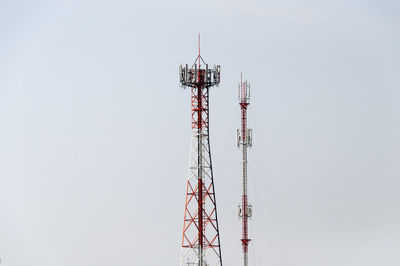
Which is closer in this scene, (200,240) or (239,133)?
(200,240)

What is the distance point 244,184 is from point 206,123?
873cm

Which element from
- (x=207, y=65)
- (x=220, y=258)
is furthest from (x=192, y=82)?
(x=220, y=258)

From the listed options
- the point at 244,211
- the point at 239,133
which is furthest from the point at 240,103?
the point at 244,211

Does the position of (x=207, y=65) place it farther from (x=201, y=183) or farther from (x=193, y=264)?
(x=193, y=264)

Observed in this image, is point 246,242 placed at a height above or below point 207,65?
below

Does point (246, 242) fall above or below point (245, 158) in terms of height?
below

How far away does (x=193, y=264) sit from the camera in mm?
104938

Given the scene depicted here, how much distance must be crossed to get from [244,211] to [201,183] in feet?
25.3

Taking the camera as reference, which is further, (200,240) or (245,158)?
(245,158)

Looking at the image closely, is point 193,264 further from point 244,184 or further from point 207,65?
point 207,65

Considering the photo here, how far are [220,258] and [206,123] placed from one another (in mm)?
12162

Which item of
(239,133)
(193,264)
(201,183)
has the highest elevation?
(239,133)

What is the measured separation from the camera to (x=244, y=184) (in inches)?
4400

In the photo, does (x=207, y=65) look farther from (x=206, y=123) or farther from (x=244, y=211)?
(x=244, y=211)
